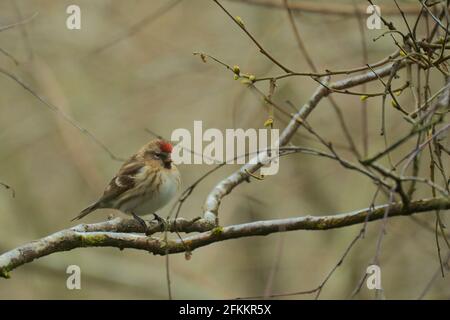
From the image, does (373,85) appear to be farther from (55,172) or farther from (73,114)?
(55,172)

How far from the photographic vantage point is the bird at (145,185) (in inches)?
266

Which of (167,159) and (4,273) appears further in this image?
(167,159)

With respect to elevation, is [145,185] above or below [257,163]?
above

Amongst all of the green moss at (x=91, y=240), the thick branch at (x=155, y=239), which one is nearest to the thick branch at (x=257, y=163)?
the thick branch at (x=155, y=239)

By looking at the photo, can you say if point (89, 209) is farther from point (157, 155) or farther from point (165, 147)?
point (165, 147)

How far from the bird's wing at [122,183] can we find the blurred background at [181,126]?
97.8 inches

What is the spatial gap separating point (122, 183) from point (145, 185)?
256 millimetres

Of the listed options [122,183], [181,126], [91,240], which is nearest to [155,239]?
[91,240]

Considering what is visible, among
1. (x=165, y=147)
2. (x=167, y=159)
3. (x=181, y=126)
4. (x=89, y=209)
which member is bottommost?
(x=89, y=209)

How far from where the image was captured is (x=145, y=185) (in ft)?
22.5

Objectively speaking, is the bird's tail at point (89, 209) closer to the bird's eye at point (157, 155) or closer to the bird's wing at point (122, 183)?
the bird's wing at point (122, 183)

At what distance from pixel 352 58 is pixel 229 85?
69.8 inches
